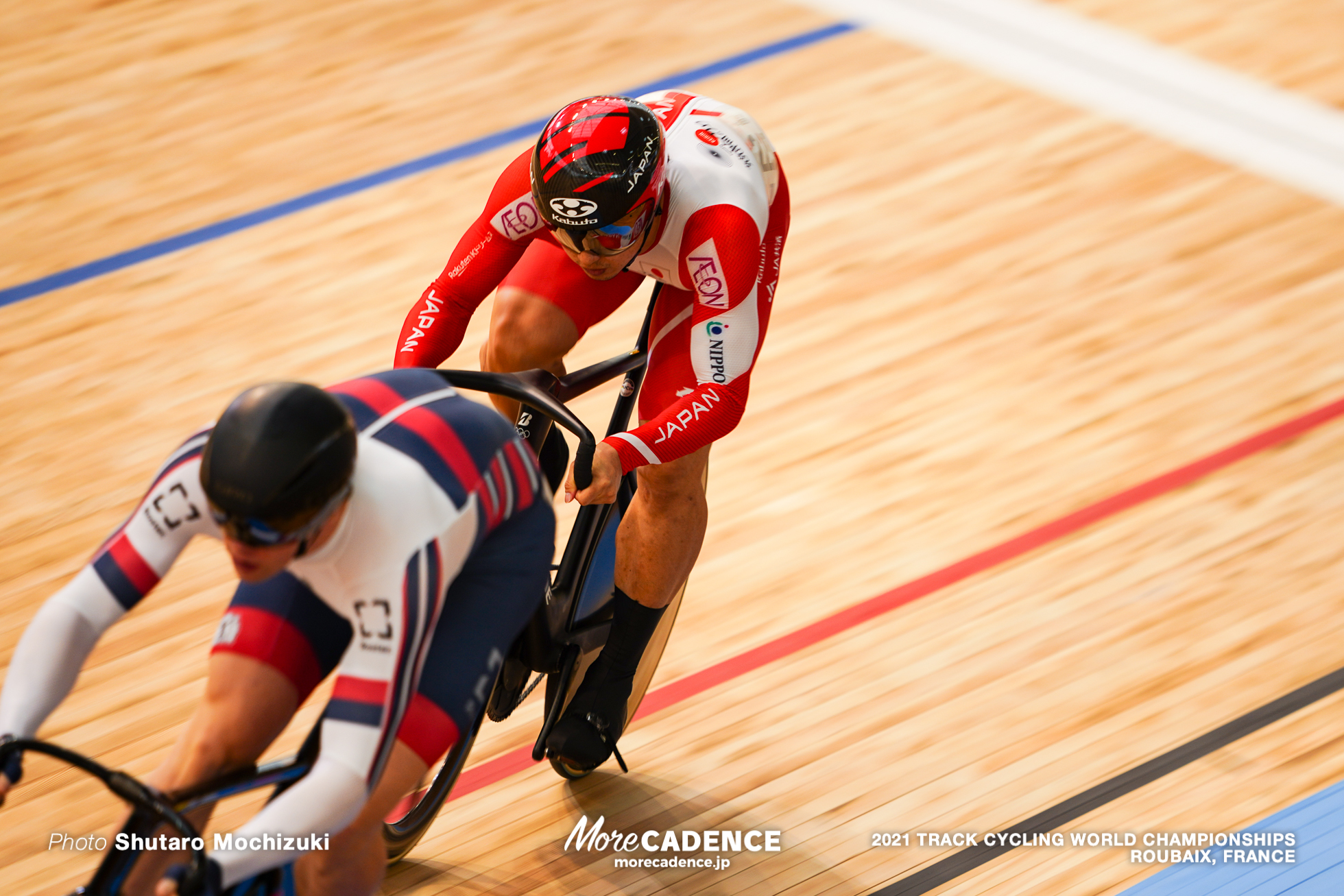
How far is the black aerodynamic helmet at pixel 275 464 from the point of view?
58.5 inches

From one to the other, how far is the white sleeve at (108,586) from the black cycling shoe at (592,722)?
0.96 m

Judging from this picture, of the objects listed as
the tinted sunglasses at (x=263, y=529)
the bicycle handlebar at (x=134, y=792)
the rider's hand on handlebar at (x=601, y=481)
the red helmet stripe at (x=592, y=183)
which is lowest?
the rider's hand on handlebar at (x=601, y=481)

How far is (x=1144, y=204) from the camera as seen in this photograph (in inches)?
177

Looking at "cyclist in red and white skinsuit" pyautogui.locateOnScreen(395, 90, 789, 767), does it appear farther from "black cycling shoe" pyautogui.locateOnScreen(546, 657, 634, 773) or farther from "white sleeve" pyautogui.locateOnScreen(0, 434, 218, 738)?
"white sleeve" pyautogui.locateOnScreen(0, 434, 218, 738)

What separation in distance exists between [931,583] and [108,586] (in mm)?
2065

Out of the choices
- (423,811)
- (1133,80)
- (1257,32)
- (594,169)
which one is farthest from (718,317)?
(1257,32)

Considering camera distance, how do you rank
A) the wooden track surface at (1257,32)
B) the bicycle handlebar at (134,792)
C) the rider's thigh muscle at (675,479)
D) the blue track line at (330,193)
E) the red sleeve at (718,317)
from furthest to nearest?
1. the wooden track surface at (1257,32)
2. the blue track line at (330,193)
3. the rider's thigh muscle at (675,479)
4. the red sleeve at (718,317)
5. the bicycle handlebar at (134,792)

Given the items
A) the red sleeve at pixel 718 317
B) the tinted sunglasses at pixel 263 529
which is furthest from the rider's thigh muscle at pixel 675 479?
the tinted sunglasses at pixel 263 529

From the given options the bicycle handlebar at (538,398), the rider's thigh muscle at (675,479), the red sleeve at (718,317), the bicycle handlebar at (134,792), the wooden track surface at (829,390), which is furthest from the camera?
the wooden track surface at (829,390)

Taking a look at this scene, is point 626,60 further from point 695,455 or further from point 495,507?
point 495,507

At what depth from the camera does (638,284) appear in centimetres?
262

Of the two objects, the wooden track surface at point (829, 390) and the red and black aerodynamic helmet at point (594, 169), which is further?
the wooden track surface at point (829, 390)

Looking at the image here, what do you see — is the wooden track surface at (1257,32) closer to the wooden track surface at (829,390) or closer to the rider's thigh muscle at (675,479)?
the wooden track surface at (829,390)

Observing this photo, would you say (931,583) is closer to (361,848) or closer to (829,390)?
(829,390)
